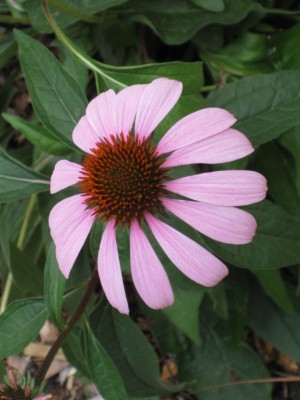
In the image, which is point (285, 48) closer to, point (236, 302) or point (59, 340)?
point (236, 302)

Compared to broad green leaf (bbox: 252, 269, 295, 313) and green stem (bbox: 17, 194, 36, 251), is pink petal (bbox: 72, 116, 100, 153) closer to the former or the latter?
broad green leaf (bbox: 252, 269, 295, 313)

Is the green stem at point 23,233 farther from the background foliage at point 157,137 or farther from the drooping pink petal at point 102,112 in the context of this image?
the drooping pink petal at point 102,112

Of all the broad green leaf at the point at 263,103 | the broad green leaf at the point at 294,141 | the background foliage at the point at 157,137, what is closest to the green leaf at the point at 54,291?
the background foliage at the point at 157,137

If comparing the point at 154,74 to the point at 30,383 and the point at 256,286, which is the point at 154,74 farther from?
the point at 256,286

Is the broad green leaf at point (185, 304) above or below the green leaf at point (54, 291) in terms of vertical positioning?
below

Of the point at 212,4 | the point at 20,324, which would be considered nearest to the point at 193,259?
the point at 20,324

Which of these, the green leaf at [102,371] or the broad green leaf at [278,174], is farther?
the broad green leaf at [278,174]
